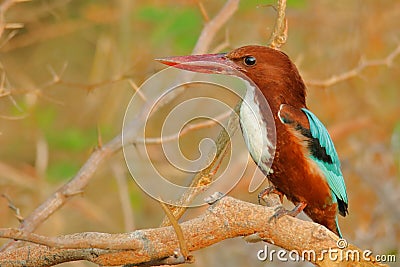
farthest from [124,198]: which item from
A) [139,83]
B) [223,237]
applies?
[223,237]

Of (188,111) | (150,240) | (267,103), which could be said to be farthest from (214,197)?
(188,111)

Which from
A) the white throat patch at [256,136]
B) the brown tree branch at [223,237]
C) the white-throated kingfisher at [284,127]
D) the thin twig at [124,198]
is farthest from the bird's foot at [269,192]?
the thin twig at [124,198]

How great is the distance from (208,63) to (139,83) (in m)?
2.39

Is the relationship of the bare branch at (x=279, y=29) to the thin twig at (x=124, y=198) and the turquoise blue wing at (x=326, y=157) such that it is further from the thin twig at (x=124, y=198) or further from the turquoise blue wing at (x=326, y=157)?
the thin twig at (x=124, y=198)

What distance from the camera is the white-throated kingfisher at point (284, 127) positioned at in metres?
2.27

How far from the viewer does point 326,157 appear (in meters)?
2.42

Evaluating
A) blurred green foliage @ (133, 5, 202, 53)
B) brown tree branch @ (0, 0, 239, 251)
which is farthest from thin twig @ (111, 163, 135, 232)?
brown tree branch @ (0, 0, 239, 251)

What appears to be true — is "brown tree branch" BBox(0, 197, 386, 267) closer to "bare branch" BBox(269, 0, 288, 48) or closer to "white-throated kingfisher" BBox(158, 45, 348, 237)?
"white-throated kingfisher" BBox(158, 45, 348, 237)

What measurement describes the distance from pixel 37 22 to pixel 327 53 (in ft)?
6.53

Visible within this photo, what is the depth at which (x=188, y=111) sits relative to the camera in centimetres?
317

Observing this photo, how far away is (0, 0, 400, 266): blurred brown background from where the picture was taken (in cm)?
447

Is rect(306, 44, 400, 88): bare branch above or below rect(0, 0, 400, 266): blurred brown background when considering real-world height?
below

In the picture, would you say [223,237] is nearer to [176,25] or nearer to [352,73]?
[352,73]

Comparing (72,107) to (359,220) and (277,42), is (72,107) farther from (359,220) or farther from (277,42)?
(277,42)
